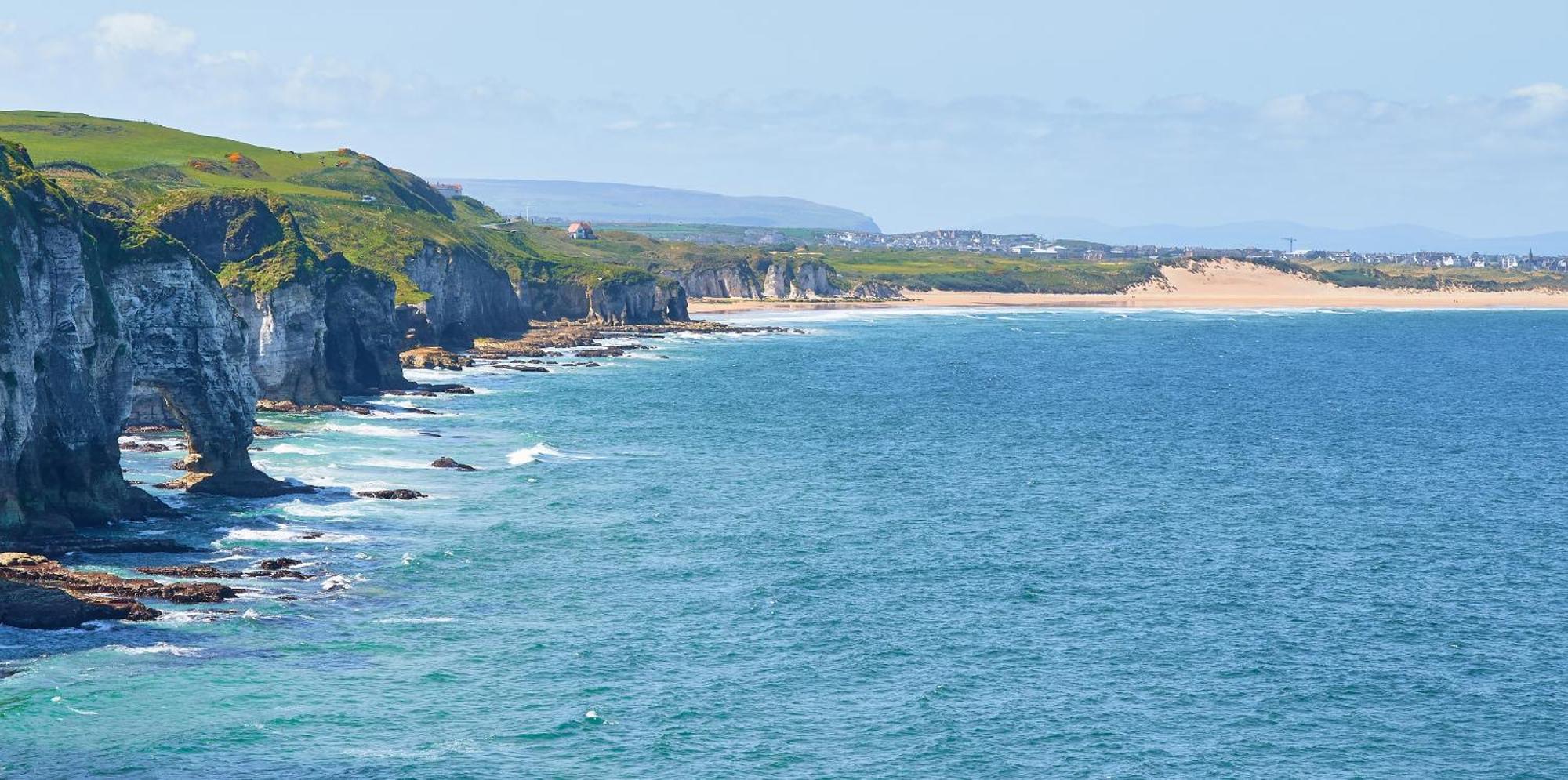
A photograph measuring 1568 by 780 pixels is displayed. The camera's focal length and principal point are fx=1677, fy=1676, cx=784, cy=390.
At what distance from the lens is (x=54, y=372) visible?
6962 cm

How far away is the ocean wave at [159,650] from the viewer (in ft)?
175

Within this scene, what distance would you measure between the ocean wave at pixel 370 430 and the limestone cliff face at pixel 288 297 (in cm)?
729

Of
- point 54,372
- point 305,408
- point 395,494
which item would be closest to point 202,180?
point 305,408

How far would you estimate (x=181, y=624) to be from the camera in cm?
5706

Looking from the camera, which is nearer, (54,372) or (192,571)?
(192,571)

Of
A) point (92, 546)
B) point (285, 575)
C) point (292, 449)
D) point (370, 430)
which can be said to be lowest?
point (285, 575)

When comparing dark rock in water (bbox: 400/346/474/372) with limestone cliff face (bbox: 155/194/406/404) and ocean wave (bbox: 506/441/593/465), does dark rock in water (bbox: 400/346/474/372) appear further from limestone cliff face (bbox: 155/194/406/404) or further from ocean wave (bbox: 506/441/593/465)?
ocean wave (bbox: 506/441/593/465)

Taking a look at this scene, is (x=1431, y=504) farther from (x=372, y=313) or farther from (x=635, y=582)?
(x=372, y=313)

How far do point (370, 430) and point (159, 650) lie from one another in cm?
5353

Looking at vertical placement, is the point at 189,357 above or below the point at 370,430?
above

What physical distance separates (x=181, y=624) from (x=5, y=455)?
504 inches

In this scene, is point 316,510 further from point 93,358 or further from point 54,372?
point 54,372

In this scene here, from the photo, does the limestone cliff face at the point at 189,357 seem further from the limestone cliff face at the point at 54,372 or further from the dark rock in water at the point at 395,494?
the dark rock in water at the point at 395,494

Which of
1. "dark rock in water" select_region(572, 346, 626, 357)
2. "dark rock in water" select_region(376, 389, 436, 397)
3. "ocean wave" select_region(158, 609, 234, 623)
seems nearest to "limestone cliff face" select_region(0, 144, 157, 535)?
"ocean wave" select_region(158, 609, 234, 623)
